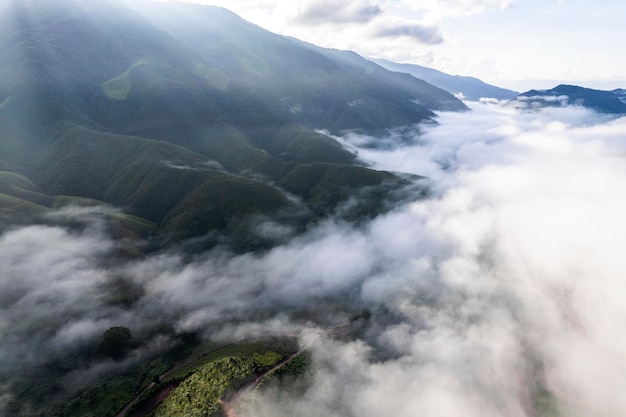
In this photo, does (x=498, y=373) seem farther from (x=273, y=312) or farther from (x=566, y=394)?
(x=273, y=312)

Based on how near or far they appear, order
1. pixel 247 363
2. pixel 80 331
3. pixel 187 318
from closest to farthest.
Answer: pixel 247 363, pixel 80 331, pixel 187 318

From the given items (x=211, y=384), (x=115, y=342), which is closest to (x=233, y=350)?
(x=211, y=384)

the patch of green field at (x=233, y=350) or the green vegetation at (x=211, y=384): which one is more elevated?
the green vegetation at (x=211, y=384)

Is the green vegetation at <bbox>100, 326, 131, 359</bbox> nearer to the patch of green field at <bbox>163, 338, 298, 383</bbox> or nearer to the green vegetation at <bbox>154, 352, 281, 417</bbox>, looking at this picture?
the patch of green field at <bbox>163, 338, 298, 383</bbox>

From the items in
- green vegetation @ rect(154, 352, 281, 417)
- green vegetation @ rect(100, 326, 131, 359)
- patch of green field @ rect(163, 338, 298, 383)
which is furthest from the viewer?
green vegetation @ rect(100, 326, 131, 359)

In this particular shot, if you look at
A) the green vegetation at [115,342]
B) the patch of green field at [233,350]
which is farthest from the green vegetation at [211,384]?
the green vegetation at [115,342]

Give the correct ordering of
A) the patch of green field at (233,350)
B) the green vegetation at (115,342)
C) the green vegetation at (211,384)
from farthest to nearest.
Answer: the green vegetation at (115,342) → the patch of green field at (233,350) → the green vegetation at (211,384)

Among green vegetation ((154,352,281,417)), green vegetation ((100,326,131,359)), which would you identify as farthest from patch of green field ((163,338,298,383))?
green vegetation ((100,326,131,359))

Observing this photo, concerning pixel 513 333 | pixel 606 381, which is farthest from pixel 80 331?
pixel 606 381

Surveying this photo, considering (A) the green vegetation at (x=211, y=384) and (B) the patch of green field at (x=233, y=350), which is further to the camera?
(B) the patch of green field at (x=233, y=350)

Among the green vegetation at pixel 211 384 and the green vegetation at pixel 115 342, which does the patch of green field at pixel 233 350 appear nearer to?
the green vegetation at pixel 211 384

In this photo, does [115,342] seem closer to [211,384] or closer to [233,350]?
[233,350]
